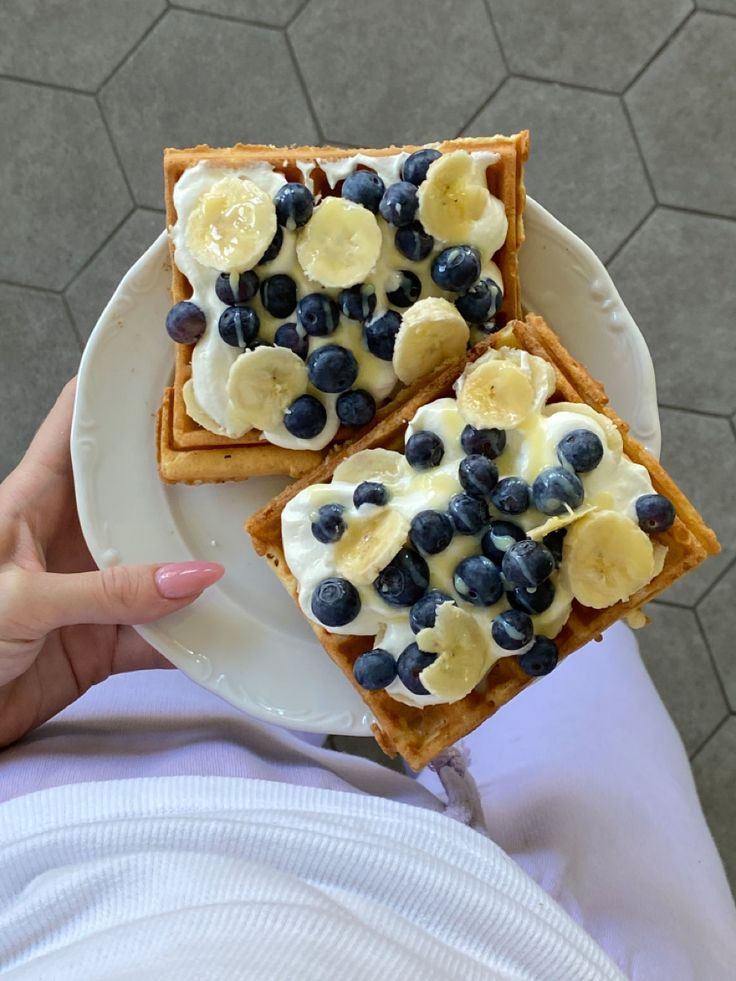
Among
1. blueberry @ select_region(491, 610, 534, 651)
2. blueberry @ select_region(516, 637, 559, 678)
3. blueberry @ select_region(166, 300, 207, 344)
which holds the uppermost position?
blueberry @ select_region(166, 300, 207, 344)

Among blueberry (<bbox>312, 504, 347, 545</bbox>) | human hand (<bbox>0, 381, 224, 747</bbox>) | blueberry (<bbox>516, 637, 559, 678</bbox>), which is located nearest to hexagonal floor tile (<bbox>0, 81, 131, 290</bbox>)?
human hand (<bbox>0, 381, 224, 747</bbox>)

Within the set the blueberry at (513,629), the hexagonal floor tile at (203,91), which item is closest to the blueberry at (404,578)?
the blueberry at (513,629)

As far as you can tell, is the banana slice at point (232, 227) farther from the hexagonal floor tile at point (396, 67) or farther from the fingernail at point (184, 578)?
the hexagonal floor tile at point (396, 67)

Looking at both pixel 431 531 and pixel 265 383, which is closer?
pixel 431 531

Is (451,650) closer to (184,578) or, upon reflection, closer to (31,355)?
(184,578)

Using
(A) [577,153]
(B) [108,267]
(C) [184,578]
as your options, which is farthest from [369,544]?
(A) [577,153]

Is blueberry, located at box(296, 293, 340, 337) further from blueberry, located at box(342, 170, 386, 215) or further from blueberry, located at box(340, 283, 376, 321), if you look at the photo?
blueberry, located at box(342, 170, 386, 215)

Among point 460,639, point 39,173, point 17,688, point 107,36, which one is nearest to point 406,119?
point 107,36
